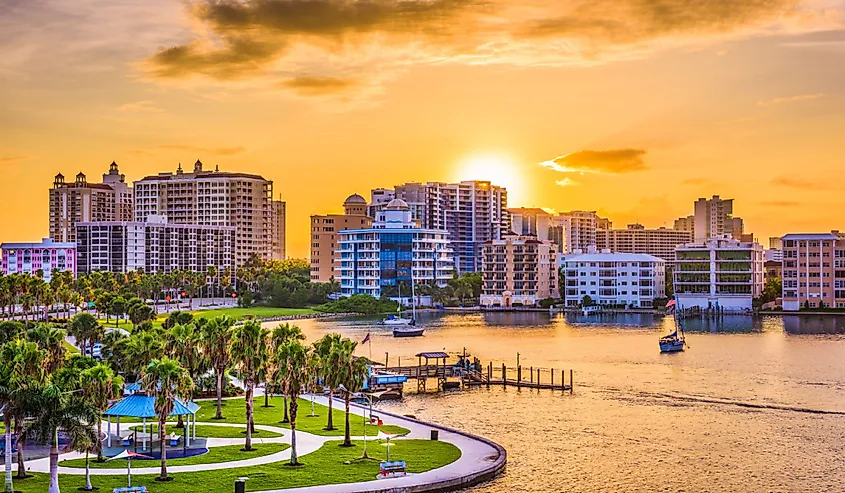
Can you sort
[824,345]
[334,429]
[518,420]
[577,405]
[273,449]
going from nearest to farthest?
1. [273,449]
2. [334,429]
3. [518,420]
4. [577,405]
5. [824,345]

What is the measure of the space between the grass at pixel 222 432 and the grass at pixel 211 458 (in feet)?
9.92

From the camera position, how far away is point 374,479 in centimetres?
4691

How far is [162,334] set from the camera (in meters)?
72.2

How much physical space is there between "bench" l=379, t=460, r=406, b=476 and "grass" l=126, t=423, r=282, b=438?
466 inches

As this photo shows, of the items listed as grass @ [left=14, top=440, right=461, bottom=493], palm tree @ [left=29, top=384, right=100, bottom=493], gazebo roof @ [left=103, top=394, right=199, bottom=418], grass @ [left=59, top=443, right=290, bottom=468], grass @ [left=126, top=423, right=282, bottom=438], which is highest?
palm tree @ [left=29, top=384, right=100, bottom=493]

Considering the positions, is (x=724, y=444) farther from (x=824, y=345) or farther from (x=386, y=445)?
(x=824, y=345)

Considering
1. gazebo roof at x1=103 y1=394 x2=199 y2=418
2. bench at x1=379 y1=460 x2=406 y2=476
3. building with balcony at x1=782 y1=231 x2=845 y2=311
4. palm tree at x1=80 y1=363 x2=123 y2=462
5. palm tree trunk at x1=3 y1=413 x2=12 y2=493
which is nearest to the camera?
palm tree trunk at x1=3 y1=413 x2=12 y2=493

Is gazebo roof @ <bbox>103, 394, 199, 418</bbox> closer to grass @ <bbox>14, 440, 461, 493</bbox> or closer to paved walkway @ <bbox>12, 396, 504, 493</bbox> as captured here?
paved walkway @ <bbox>12, 396, 504, 493</bbox>

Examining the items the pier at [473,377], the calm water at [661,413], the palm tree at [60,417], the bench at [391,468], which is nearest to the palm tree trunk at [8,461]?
the palm tree at [60,417]

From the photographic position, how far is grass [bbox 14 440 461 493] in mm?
44875

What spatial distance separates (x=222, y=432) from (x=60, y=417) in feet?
53.9

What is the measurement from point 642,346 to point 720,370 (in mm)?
26882

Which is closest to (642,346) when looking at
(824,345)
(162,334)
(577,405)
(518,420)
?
(824,345)

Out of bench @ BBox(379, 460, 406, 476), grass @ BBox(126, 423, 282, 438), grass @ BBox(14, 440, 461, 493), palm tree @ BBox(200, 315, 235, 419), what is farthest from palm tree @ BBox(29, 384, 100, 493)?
palm tree @ BBox(200, 315, 235, 419)
